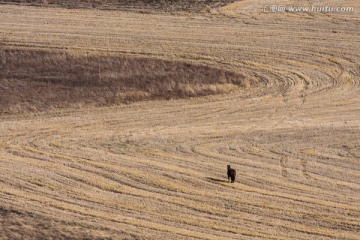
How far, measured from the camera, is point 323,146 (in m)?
44.8

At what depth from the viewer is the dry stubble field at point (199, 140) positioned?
3806 cm

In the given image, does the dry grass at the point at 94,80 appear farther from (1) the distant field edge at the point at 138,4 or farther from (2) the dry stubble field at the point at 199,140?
(1) the distant field edge at the point at 138,4

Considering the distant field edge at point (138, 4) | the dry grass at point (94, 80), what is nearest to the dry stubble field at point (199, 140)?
the dry grass at point (94, 80)

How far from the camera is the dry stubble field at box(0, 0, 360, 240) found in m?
38.1

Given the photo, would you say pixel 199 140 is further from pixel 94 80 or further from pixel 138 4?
pixel 138 4

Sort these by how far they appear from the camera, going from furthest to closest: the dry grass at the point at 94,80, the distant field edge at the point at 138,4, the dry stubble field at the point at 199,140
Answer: the distant field edge at the point at 138,4, the dry grass at the point at 94,80, the dry stubble field at the point at 199,140

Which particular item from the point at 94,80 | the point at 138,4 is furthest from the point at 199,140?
the point at 138,4

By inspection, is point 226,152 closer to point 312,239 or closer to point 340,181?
point 340,181

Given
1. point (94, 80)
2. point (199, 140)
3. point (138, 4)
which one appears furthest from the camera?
point (138, 4)

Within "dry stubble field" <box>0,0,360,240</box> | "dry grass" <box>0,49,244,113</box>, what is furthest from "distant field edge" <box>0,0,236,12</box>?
"dry grass" <box>0,49,244,113</box>

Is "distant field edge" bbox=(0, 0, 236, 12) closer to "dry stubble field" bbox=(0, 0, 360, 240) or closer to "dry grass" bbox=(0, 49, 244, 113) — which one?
"dry stubble field" bbox=(0, 0, 360, 240)

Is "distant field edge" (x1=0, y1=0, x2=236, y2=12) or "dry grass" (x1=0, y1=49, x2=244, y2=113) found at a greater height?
"distant field edge" (x1=0, y1=0, x2=236, y2=12)

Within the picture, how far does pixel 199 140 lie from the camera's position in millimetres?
45219

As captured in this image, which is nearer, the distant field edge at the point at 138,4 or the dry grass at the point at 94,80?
the dry grass at the point at 94,80
